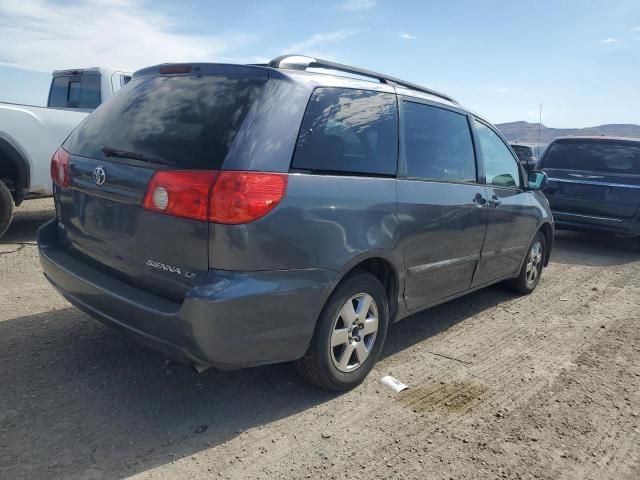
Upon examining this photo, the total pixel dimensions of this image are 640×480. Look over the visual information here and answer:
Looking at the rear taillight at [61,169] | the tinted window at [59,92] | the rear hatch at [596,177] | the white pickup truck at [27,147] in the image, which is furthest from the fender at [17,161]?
the rear hatch at [596,177]

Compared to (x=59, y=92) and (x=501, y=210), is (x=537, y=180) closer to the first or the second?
(x=501, y=210)

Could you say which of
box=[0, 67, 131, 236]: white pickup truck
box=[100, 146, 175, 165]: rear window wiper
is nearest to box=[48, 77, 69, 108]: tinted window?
box=[0, 67, 131, 236]: white pickup truck

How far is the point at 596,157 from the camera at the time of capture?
8.34m

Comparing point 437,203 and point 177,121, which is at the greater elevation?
point 177,121

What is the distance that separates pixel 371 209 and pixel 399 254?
42 cm

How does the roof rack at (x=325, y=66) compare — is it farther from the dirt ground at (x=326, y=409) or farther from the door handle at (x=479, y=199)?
the dirt ground at (x=326, y=409)

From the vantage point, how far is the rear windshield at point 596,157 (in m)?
8.05

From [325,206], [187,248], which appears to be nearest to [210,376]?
[187,248]

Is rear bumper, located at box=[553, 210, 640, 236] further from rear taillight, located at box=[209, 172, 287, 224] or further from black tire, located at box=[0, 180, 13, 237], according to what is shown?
black tire, located at box=[0, 180, 13, 237]

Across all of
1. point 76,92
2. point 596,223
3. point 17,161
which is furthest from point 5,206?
point 596,223

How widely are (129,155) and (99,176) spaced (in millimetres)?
222

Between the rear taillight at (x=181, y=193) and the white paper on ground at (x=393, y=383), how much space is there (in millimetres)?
1671

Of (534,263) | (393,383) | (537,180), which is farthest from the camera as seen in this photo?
(534,263)

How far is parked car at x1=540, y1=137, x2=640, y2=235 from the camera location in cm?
766
